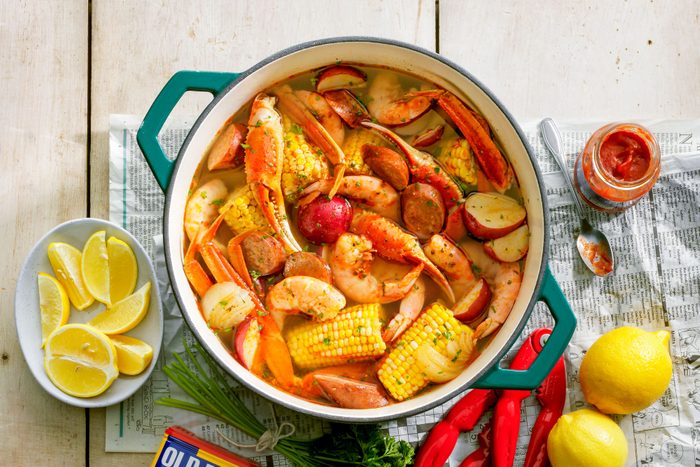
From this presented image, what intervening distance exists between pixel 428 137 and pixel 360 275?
1.08 ft

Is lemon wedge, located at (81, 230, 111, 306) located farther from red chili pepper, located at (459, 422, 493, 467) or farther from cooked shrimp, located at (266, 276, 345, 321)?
red chili pepper, located at (459, 422, 493, 467)

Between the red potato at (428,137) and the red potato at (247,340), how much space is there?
51 cm

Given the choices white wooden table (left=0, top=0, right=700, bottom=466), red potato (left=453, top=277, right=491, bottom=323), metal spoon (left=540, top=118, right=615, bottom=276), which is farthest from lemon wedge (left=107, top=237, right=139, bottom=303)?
metal spoon (left=540, top=118, right=615, bottom=276)

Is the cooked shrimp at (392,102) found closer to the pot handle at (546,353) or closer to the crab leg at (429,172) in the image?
the crab leg at (429,172)

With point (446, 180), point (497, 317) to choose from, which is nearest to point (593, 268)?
point (497, 317)

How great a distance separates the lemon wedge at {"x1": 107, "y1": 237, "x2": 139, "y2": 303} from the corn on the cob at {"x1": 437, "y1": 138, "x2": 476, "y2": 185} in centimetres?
71

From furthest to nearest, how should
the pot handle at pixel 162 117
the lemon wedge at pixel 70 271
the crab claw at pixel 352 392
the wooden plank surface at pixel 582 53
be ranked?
the wooden plank surface at pixel 582 53 < the lemon wedge at pixel 70 271 < the crab claw at pixel 352 392 < the pot handle at pixel 162 117

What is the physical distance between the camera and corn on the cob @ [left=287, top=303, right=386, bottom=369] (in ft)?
4.83

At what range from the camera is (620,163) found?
5.17 feet

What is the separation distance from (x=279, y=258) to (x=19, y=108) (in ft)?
2.38

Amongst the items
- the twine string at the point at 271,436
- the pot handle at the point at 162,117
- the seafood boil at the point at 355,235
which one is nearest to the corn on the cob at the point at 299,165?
the seafood boil at the point at 355,235

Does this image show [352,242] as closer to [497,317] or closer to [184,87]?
[497,317]

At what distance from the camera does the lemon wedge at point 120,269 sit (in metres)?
1.55

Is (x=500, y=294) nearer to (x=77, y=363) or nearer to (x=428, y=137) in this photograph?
(x=428, y=137)
